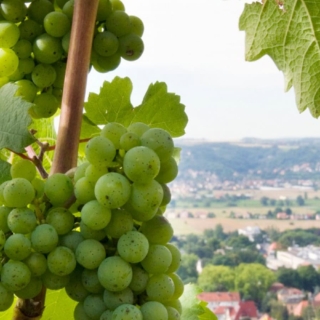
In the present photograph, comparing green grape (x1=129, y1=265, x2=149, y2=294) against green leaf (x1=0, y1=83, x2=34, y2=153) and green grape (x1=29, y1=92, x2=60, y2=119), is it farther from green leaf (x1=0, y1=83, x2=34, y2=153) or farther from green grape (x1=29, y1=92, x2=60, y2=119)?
green grape (x1=29, y1=92, x2=60, y2=119)

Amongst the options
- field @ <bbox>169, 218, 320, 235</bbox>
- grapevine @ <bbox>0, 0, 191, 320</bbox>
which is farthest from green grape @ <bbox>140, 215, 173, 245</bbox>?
field @ <bbox>169, 218, 320, 235</bbox>

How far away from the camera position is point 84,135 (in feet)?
2.28

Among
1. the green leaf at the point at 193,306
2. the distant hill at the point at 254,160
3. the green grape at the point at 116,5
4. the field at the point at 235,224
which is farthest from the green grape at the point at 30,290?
the distant hill at the point at 254,160

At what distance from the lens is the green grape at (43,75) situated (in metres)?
0.60

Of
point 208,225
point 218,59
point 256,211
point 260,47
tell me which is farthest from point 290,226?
point 260,47

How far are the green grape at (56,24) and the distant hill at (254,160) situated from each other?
522 inches

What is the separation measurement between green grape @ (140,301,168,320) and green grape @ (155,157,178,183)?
3.9 inches

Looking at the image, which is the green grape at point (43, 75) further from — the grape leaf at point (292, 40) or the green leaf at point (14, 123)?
the grape leaf at point (292, 40)

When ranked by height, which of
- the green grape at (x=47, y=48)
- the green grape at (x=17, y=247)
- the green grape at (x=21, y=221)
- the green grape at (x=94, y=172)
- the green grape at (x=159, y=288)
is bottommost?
the green grape at (x=159, y=288)

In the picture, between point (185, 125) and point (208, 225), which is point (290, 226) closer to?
point (208, 225)

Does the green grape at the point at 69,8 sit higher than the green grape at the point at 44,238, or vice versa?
the green grape at the point at 69,8

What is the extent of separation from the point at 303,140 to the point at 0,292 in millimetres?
15739

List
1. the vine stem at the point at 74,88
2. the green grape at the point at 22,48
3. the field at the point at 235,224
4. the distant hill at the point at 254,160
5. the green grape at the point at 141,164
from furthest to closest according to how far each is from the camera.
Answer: the distant hill at the point at 254,160 < the field at the point at 235,224 < the green grape at the point at 22,48 < the vine stem at the point at 74,88 < the green grape at the point at 141,164

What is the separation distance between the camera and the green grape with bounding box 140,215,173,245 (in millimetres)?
435
